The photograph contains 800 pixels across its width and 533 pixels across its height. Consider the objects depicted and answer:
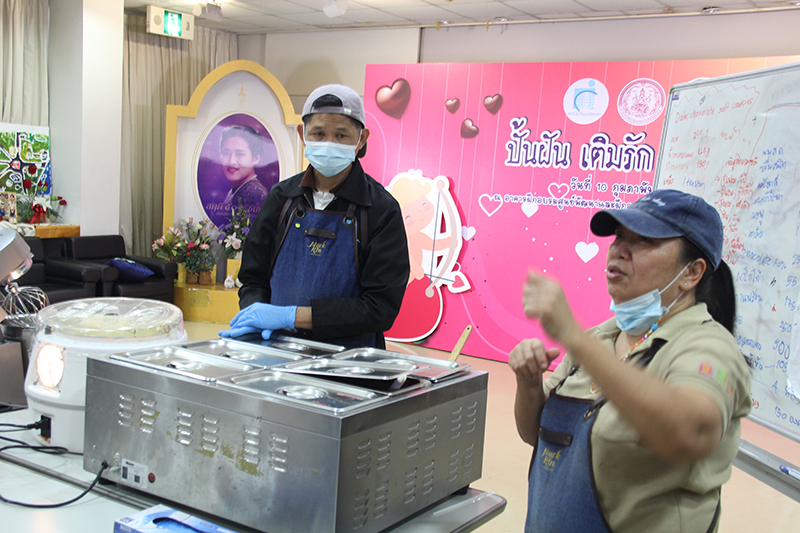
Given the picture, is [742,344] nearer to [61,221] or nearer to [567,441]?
[567,441]

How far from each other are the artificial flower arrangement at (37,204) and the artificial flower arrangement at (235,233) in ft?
5.10

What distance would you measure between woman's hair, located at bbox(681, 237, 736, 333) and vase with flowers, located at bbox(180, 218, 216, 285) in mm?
5990

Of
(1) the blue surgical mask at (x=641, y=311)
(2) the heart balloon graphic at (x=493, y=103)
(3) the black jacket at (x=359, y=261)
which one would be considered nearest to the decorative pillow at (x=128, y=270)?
(2) the heart balloon graphic at (x=493, y=103)

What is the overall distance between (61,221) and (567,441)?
6.50 metres

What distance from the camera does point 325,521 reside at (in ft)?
3.48

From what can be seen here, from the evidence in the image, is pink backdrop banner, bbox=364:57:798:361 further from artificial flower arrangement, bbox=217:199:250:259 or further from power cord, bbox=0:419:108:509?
power cord, bbox=0:419:108:509

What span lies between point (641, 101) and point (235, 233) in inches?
163

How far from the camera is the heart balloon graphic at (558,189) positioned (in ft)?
18.4

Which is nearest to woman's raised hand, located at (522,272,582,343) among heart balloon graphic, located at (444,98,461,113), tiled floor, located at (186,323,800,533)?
tiled floor, located at (186,323,800,533)

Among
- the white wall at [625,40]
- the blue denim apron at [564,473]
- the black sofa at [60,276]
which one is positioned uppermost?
the white wall at [625,40]

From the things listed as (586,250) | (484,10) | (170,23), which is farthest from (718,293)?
(170,23)

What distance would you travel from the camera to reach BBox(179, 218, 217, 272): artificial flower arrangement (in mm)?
6645

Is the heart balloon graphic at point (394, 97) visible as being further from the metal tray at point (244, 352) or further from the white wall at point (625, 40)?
the metal tray at point (244, 352)

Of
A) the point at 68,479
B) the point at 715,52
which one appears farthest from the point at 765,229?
the point at 715,52
